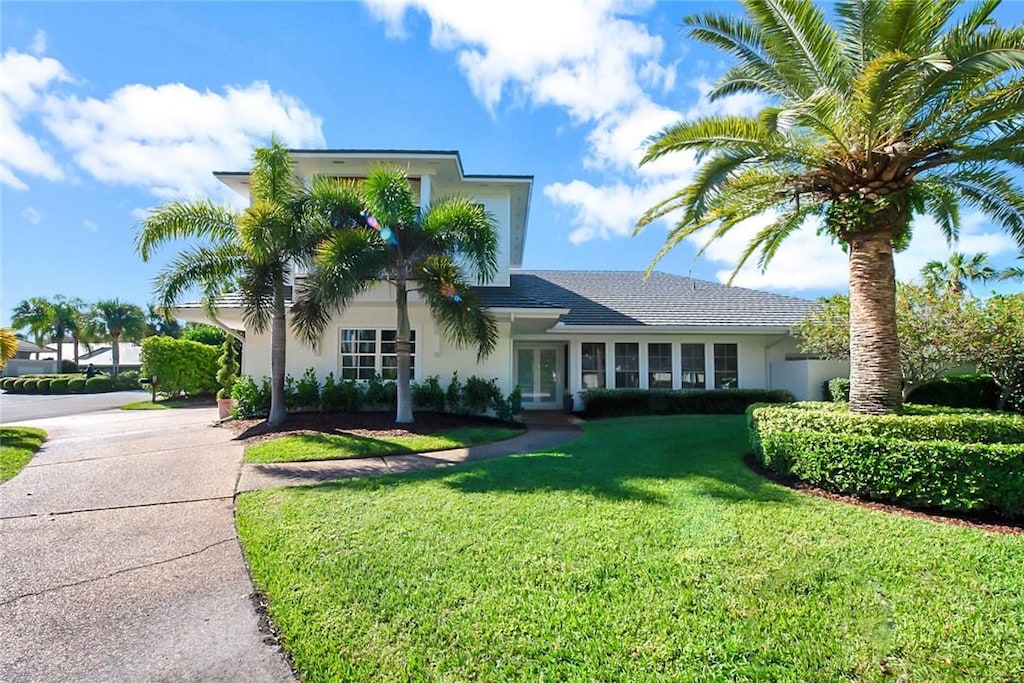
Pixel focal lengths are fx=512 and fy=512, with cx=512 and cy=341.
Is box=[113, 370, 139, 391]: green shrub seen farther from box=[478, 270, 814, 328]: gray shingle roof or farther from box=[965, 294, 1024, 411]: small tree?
box=[965, 294, 1024, 411]: small tree

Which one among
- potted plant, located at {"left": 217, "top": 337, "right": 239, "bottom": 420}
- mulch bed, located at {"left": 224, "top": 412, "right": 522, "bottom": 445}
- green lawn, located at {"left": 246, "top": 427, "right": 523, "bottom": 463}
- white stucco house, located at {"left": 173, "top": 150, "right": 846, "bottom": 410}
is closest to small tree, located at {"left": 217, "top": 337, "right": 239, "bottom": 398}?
potted plant, located at {"left": 217, "top": 337, "right": 239, "bottom": 420}

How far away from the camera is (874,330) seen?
24.4ft

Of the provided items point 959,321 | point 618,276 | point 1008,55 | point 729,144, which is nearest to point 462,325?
point 729,144

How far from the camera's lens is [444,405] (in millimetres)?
13836

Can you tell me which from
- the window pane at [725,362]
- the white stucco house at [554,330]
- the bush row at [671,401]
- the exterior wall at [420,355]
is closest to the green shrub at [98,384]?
the white stucco house at [554,330]

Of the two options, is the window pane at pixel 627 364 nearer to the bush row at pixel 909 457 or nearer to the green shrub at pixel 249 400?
the bush row at pixel 909 457

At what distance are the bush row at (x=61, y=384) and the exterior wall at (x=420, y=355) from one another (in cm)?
3471

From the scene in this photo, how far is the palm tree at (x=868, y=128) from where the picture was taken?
670 cm

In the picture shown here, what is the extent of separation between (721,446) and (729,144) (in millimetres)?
5348

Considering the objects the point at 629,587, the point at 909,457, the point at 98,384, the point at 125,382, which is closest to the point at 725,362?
the point at 909,457

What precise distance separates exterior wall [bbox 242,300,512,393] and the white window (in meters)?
0.19

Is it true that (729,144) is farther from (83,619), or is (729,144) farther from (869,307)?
(83,619)

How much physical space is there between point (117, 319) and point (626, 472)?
179 ft

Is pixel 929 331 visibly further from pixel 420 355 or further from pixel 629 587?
pixel 420 355
